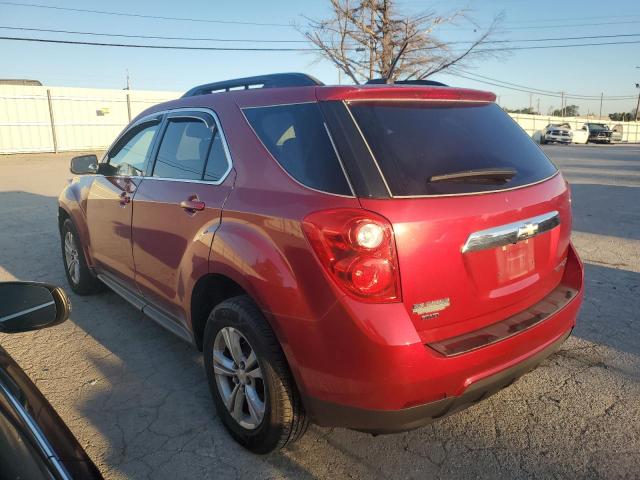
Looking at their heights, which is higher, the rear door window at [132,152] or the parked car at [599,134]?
the rear door window at [132,152]

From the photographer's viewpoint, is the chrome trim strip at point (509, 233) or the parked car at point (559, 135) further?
the parked car at point (559, 135)

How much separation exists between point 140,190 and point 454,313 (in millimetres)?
2332

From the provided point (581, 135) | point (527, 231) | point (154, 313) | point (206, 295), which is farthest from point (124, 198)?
point (581, 135)

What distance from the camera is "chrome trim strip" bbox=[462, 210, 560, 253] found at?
2.12 metres

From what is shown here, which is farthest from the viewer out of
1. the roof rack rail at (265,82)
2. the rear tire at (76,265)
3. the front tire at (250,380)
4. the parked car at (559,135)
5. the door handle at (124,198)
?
the parked car at (559,135)

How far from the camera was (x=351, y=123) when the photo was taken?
2.20m

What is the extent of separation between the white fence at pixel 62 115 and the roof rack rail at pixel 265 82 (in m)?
21.2

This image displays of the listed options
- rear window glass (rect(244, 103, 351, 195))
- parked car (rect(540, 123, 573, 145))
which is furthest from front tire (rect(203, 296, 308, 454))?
parked car (rect(540, 123, 573, 145))

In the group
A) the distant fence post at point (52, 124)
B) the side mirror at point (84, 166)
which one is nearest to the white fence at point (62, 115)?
the distant fence post at point (52, 124)

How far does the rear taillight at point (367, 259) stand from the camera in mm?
1951

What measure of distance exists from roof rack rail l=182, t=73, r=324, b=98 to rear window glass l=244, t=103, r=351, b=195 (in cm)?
28

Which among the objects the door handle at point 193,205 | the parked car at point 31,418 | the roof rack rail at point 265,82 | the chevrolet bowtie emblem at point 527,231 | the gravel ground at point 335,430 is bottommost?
the gravel ground at point 335,430

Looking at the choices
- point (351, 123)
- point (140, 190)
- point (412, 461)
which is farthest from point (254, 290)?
point (140, 190)

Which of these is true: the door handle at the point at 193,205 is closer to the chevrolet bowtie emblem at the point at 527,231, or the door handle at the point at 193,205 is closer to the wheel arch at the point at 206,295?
the wheel arch at the point at 206,295
